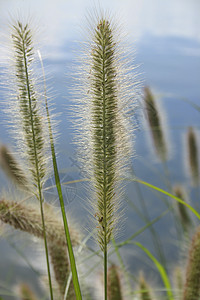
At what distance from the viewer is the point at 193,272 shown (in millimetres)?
841

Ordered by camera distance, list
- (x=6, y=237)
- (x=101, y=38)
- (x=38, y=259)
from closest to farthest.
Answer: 1. (x=101, y=38)
2. (x=6, y=237)
3. (x=38, y=259)

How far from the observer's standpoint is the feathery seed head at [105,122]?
61 cm

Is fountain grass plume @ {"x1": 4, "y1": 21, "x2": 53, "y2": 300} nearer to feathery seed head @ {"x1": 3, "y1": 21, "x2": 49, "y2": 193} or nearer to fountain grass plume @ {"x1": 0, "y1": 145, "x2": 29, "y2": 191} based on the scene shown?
feathery seed head @ {"x1": 3, "y1": 21, "x2": 49, "y2": 193}

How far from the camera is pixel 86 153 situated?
0.67 meters

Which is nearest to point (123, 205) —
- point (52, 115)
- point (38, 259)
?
point (52, 115)

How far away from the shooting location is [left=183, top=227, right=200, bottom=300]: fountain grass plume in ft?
2.69

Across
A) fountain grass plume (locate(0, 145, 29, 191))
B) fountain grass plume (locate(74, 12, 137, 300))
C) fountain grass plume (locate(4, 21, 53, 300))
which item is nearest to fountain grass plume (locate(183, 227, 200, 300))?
fountain grass plume (locate(74, 12, 137, 300))

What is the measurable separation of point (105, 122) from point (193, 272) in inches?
19.6

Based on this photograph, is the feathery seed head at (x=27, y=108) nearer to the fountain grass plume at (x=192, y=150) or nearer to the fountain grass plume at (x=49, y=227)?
the fountain grass plume at (x=49, y=227)

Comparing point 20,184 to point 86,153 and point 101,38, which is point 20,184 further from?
point 101,38

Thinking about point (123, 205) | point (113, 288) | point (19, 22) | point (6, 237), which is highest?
point (19, 22)

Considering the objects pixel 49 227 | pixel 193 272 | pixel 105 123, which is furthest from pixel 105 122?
pixel 193 272

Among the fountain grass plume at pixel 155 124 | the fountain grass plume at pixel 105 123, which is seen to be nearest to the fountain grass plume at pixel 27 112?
the fountain grass plume at pixel 105 123

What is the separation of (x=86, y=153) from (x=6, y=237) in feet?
1.63
